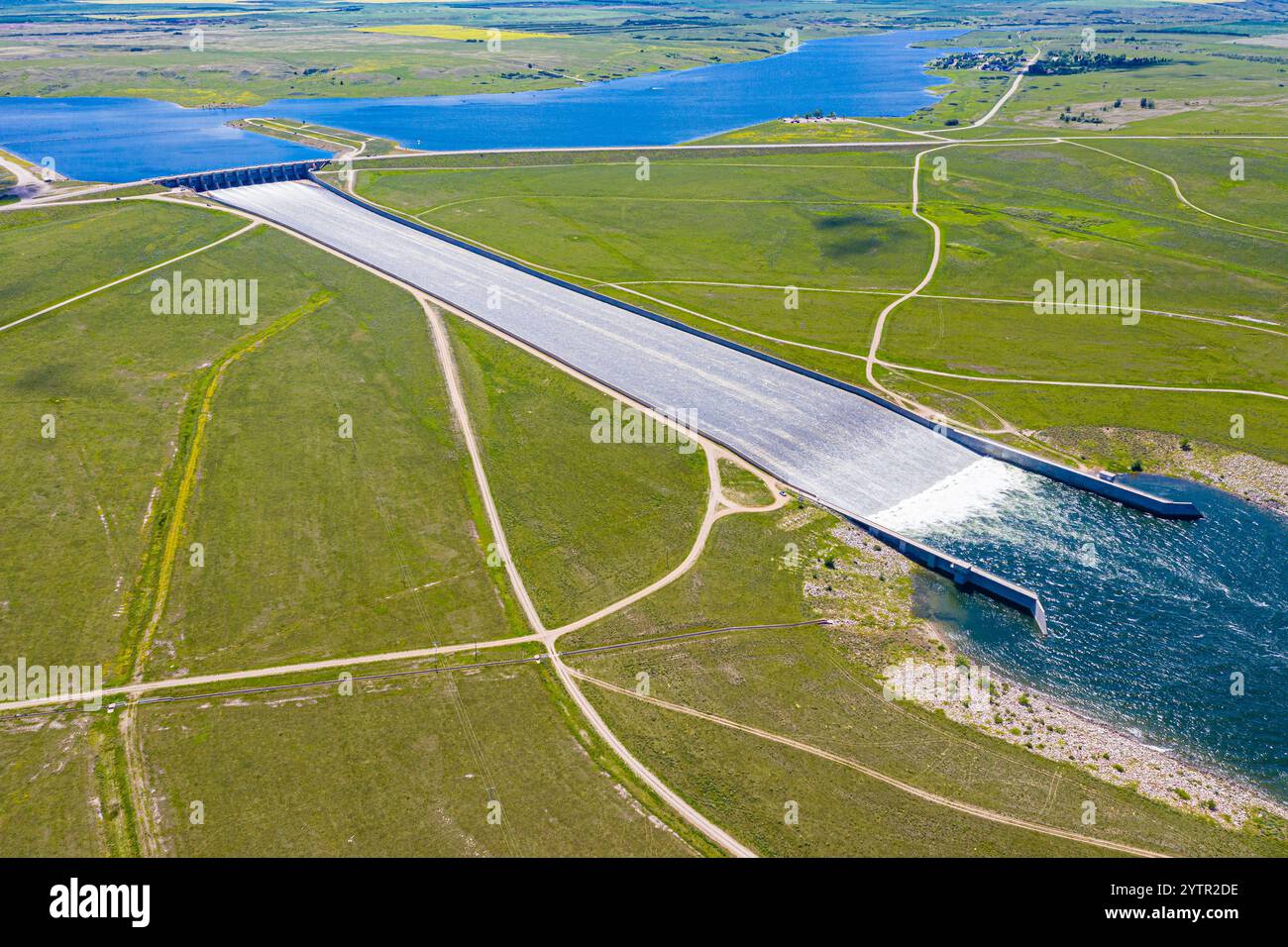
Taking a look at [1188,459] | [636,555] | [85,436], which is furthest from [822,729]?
[85,436]

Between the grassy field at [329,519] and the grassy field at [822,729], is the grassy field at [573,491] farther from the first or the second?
the grassy field at [822,729]

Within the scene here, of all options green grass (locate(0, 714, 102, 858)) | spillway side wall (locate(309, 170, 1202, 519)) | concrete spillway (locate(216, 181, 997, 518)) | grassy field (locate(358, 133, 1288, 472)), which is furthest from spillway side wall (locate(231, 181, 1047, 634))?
green grass (locate(0, 714, 102, 858))

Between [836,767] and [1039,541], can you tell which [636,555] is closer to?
[836,767]

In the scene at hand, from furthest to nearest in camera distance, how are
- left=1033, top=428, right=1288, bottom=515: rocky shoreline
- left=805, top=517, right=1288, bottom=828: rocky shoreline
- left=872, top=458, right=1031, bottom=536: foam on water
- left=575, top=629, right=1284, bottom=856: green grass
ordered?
left=1033, top=428, right=1288, bottom=515: rocky shoreline < left=872, top=458, right=1031, bottom=536: foam on water < left=805, top=517, right=1288, bottom=828: rocky shoreline < left=575, top=629, right=1284, bottom=856: green grass

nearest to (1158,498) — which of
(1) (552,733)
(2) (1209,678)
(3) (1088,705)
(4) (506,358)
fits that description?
(2) (1209,678)

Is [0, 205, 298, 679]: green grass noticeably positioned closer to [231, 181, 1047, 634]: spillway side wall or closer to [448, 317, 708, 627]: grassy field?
[448, 317, 708, 627]: grassy field

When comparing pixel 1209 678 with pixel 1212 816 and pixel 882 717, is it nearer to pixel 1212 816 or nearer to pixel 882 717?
pixel 1212 816
